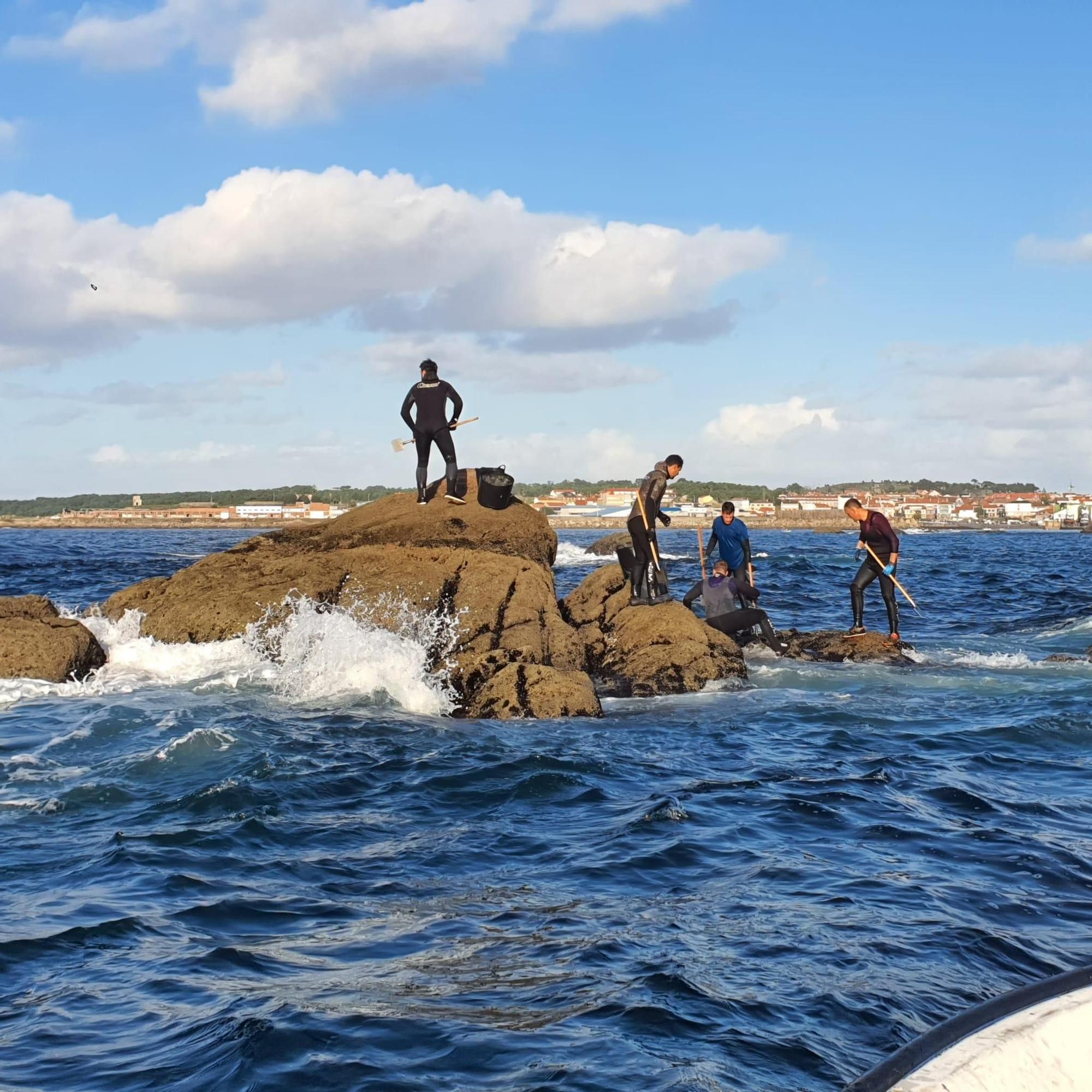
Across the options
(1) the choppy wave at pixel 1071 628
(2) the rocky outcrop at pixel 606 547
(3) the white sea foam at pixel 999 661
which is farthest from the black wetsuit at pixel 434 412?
(2) the rocky outcrop at pixel 606 547

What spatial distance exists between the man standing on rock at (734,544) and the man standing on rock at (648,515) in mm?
1576

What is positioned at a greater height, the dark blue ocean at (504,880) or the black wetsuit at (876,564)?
the black wetsuit at (876,564)

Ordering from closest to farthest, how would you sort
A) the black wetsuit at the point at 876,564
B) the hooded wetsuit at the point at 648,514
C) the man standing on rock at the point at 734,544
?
the hooded wetsuit at the point at 648,514, the man standing on rock at the point at 734,544, the black wetsuit at the point at 876,564

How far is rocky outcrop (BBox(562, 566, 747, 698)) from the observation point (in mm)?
15492

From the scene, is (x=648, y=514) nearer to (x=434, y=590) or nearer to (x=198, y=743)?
(x=434, y=590)

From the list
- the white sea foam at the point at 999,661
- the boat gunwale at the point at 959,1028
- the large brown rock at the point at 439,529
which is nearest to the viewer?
the boat gunwale at the point at 959,1028

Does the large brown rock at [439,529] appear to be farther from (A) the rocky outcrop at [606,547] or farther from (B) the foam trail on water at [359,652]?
(A) the rocky outcrop at [606,547]

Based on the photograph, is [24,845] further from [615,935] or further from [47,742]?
[615,935]

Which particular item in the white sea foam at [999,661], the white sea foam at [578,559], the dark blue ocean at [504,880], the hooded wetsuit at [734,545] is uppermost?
the hooded wetsuit at [734,545]

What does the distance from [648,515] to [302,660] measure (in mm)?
5057

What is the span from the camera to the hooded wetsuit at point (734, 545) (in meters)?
17.7

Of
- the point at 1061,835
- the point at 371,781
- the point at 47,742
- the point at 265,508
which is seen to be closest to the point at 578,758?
the point at 371,781

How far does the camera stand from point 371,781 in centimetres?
1013

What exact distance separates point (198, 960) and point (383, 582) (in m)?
10.0
